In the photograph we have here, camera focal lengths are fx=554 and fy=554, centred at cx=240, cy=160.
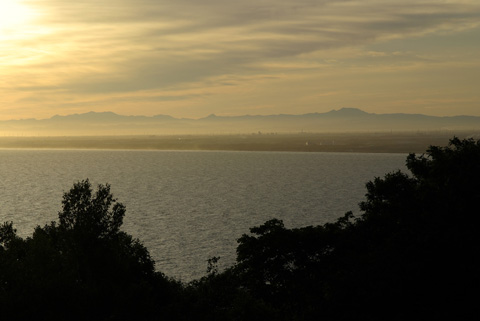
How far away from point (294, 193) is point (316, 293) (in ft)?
448

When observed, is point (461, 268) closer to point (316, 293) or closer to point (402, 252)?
point (402, 252)

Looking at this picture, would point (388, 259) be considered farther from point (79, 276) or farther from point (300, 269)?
point (79, 276)

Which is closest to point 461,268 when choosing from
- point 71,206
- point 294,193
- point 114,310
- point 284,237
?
point 284,237

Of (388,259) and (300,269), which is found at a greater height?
(388,259)

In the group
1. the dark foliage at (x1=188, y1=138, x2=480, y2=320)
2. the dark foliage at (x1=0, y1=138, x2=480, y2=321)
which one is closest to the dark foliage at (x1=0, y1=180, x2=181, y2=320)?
the dark foliage at (x1=0, y1=138, x2=480, y2=321)

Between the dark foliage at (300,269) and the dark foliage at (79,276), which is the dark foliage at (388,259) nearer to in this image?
the dark foliage at (300,269)

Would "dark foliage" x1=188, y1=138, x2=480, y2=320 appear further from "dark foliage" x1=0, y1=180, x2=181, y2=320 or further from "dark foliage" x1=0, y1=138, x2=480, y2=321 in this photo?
"dark foliage" x1=0, y1=180, x2=181, y2=320

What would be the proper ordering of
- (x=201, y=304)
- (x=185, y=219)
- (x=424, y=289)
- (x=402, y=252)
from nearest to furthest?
1. (x=424, y=289)
2. (x=402, y=252)
3. (x=201, y=304)
4. (x=185, y=219)

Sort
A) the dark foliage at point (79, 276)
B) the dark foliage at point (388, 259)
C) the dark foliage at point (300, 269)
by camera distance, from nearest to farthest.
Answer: the dark foliage at point (388, 259) < the dark foliage at point (300, 269) < the dark foliage at point (79, 276)

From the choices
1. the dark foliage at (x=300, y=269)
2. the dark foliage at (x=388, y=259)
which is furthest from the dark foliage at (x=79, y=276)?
the dark foliage at (x=388, y=259)

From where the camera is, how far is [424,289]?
3369 cm

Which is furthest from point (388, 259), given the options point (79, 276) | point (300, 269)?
point (79, 276)

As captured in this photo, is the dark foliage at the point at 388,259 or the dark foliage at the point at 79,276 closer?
the dark foliage at the point at 388,259

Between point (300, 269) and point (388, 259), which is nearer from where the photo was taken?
point (388, 259)
